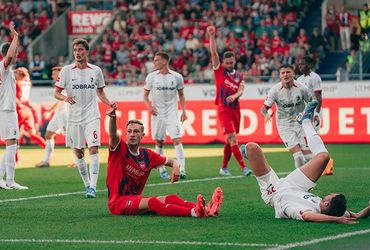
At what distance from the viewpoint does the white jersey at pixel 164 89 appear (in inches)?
850

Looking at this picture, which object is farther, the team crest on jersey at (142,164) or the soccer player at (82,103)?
the soccer player at (82,103)

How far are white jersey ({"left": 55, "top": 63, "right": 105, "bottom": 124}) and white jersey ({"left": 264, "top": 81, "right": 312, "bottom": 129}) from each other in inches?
119

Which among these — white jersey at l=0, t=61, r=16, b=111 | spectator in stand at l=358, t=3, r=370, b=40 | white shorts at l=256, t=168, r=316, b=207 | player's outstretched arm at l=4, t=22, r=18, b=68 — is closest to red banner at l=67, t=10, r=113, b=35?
spectator in stand at l=358, t=3, r=370, b=40

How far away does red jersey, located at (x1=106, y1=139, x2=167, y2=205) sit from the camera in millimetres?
13797

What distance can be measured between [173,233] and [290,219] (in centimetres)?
170

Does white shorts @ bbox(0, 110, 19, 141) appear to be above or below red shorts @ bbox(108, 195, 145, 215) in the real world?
above

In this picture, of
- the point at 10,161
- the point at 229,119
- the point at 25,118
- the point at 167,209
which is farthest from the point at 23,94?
the point at 167,209

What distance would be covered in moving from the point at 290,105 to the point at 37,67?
73.4ft

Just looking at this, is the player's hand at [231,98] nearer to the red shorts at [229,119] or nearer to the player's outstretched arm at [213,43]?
the red shorts at [229,119]

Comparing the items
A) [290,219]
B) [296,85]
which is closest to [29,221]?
[290,219]

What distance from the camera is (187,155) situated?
90.6 ft

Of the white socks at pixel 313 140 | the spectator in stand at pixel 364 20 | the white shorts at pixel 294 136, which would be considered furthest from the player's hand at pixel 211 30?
the spectator in stand at pixel 364 20

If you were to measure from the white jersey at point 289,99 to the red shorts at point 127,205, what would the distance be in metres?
5.15

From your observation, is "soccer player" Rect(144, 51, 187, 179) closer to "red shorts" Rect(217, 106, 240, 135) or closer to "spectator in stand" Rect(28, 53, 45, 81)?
"red shorts" Rect(217, 106, 240, 135)
